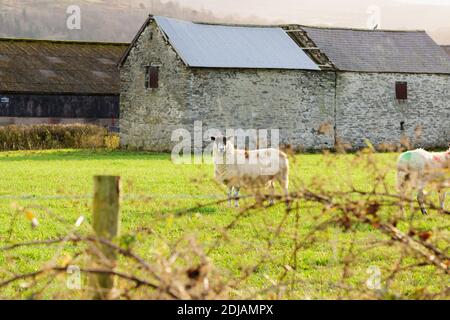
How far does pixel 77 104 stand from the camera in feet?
172

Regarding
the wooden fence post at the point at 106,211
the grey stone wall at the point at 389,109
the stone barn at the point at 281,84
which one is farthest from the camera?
the grey stone wall at the point at 389,109

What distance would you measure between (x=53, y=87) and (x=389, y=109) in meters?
18.5

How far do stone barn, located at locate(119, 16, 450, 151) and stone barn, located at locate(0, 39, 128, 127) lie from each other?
7232mm

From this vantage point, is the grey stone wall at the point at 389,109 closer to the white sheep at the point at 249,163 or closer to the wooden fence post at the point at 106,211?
the white sheep at the point at 249,163

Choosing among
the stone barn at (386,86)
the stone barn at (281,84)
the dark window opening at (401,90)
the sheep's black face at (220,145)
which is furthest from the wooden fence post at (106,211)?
the dark window opening at (401,90)

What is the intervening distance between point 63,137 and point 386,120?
16024 millimetres

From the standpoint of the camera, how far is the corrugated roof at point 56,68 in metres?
50.8

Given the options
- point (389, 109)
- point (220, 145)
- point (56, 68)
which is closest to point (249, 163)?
point (220, 145)

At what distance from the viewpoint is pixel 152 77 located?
43188 mm

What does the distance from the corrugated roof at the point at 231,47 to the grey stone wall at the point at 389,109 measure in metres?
2.54

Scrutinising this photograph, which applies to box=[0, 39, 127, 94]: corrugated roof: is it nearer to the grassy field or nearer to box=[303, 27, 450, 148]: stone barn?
box=[303, 27, 450, 148]: stone barn

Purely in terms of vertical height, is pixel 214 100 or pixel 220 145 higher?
pixel 214 100

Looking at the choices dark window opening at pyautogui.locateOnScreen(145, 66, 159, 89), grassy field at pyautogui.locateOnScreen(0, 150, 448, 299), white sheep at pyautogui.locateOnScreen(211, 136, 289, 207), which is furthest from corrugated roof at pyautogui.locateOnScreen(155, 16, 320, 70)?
white sheep at pyautogui.locateOnScreen(211, 136, 289, 207)

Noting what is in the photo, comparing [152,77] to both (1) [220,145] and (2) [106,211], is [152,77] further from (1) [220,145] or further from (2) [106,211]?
(2) [106,211]
